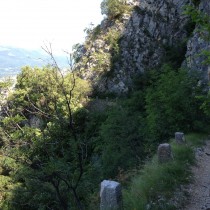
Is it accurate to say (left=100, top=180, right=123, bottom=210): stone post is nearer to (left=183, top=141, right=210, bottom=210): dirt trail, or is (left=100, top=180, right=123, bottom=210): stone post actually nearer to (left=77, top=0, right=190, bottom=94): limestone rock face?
(left=183, top=141, right=210, bottom=210): dirt trail

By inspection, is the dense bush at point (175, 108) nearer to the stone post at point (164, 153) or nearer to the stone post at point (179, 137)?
the stone post at point (179, 137)

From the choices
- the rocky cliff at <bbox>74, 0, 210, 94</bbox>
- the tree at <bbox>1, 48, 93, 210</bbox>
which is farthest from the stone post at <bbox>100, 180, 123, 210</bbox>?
the rocky cliff at <bbox>74, 0, 210, 94</bbox>

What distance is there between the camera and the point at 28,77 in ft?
106

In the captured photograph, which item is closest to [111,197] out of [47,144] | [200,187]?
[47,144]

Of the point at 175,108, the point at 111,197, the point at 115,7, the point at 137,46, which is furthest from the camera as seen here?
the point at 115,7

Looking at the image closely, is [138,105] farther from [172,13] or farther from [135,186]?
[135,186]

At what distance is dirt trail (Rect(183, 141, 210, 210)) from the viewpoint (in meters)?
6.61

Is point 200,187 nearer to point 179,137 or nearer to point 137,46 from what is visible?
point 179,137

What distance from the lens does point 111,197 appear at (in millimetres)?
5629

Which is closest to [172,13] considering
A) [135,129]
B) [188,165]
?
[135,129]

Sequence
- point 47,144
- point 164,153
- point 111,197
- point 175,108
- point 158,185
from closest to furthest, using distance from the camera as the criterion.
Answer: point 111,197 → point 47,144 → point 158,185 → point 164,153 → point 175,108

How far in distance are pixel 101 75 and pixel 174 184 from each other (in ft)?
89.9

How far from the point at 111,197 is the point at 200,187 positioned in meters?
3.14

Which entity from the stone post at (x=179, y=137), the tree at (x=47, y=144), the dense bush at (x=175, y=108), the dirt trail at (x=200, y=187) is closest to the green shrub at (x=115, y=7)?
the tree at (x=47, y=144)
